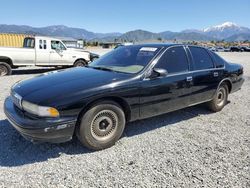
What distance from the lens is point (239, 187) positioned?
9.45 ft

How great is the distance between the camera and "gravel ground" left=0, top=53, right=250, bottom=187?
2975mm

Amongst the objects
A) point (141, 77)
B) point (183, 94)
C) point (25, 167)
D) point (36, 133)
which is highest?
point (141, 77)

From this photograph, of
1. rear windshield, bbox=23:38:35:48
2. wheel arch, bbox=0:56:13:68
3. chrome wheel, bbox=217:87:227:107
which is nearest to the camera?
chrome wheel, bbox=217:87:227:107

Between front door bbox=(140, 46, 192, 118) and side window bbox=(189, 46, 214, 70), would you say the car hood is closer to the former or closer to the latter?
front door bbox=(140, 46, 192, 118)

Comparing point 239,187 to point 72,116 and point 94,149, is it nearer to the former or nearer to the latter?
point 94,149

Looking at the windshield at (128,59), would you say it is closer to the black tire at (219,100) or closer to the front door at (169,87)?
the front door at (169,87)

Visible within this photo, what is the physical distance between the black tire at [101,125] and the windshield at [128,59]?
791mm

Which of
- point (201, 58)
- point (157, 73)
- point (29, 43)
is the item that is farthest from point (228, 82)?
point (29, 43)

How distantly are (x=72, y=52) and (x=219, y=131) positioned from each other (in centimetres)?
987

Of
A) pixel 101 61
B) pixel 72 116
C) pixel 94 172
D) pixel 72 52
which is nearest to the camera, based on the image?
pixel 94 172

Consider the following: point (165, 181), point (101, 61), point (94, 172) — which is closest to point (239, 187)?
point (165, 181)

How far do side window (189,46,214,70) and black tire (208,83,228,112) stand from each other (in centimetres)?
68

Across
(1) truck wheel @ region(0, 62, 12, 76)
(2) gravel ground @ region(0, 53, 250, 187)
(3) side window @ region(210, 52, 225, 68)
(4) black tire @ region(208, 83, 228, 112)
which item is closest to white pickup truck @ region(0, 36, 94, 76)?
(1) truck wheel @ region(0, 62, 12, 76)

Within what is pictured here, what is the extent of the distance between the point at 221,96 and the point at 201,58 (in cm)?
118
